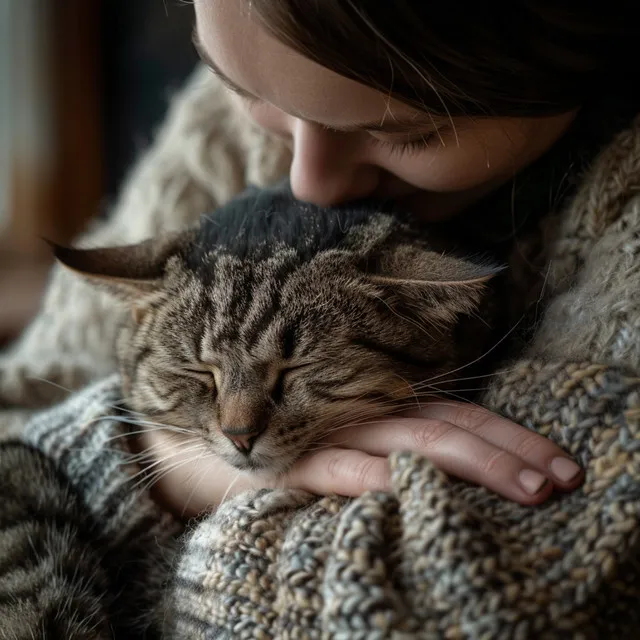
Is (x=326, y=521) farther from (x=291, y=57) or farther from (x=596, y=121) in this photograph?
(x=596, y=121)

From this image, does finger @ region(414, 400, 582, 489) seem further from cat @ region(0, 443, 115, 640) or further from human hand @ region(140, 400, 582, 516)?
cat @ region(0, 443, 115, 640)

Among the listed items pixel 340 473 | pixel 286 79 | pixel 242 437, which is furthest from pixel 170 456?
pixel 286 79

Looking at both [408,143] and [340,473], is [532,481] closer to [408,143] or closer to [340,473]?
[340,473]

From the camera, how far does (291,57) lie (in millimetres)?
720

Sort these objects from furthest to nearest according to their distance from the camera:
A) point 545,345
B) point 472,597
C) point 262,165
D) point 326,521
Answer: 1. point 262,165
2. point 545,345
3. point 326,521
4. point 472,597

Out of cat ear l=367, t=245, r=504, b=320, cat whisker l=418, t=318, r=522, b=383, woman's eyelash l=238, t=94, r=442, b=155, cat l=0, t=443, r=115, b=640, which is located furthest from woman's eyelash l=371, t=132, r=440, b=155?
cat l=0, t=443, r=115, b=640

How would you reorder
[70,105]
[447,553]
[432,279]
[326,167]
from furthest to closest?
[70,105] < [326,167] < [432,279] < [447,553]

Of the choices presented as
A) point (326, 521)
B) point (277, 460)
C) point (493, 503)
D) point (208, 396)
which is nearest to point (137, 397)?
point (208, 396)

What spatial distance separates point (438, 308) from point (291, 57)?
0.30 meters

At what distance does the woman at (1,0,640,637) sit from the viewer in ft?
1.86

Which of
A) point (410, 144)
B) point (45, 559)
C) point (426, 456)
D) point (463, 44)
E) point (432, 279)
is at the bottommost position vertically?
point (45, 559)

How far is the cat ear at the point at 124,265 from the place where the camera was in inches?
35.5

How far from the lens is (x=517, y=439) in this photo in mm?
666

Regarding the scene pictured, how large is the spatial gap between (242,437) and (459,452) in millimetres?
238
